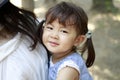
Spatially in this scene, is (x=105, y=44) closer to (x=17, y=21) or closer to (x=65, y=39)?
(x=17, y=21)

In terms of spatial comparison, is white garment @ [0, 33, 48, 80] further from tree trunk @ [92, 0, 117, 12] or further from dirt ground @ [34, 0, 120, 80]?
tree trunk @ [92, 0, 117, 12]

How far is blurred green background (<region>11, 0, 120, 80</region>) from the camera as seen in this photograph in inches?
182

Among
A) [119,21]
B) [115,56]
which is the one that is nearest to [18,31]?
[115,56]

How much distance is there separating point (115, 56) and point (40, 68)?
11.0 feet

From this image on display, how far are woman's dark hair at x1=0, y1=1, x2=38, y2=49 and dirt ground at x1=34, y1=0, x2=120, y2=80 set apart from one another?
289cm

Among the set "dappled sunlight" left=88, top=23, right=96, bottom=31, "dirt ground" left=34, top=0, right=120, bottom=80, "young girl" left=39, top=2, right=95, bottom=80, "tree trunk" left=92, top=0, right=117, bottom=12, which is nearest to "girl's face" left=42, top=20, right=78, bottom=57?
"young girl" left=39, top=2, right=95, bottom=80

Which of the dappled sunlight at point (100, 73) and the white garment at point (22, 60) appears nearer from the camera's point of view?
the white garment at point (22, 60)

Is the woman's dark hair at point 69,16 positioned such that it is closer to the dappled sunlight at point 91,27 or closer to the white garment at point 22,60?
the white garment at point 22,60

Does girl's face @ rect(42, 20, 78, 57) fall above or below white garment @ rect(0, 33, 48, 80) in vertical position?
above

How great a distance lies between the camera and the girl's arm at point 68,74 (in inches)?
57.0

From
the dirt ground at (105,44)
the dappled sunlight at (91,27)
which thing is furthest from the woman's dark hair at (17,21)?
the dappled sunlight at (91,27)

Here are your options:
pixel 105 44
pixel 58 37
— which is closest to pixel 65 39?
pixel 58 37

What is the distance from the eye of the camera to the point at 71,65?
58.6 inches

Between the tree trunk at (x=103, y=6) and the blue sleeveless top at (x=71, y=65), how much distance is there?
466 cm
